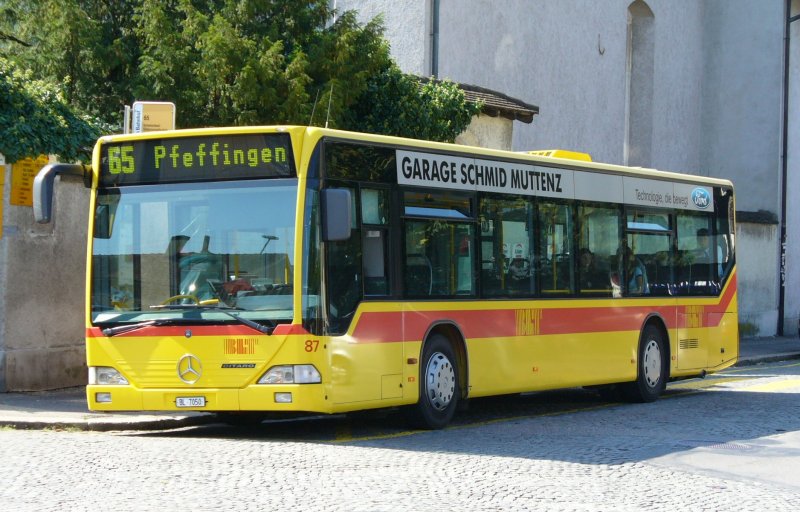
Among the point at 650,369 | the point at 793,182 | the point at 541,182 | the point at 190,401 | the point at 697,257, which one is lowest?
the point at 650,369

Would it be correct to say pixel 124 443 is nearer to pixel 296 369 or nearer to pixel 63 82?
pixel 296 369

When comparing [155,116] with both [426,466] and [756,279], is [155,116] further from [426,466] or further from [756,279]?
[756,279]

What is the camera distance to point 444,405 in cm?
1348

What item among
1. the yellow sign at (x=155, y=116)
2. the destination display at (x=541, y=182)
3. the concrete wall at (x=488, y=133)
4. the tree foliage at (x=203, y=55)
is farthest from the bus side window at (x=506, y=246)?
the concrete wall at (x=488, y=133)

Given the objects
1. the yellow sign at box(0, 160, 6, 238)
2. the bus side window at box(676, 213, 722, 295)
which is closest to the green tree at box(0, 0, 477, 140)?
the yellow sign at box(0, 160, 6, 238)

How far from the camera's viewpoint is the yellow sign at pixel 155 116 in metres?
14.4

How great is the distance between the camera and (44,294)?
16.8 meters

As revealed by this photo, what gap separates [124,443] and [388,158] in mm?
3755

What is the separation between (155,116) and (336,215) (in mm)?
3728

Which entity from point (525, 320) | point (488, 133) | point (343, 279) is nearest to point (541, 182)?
point (525, 320)

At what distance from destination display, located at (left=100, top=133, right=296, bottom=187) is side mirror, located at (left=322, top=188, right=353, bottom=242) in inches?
17.8

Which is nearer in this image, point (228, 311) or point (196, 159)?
point (228, 311)

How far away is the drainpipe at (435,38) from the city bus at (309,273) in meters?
Result: 12.9

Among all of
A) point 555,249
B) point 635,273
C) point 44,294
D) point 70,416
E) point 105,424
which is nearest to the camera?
point 105,424
